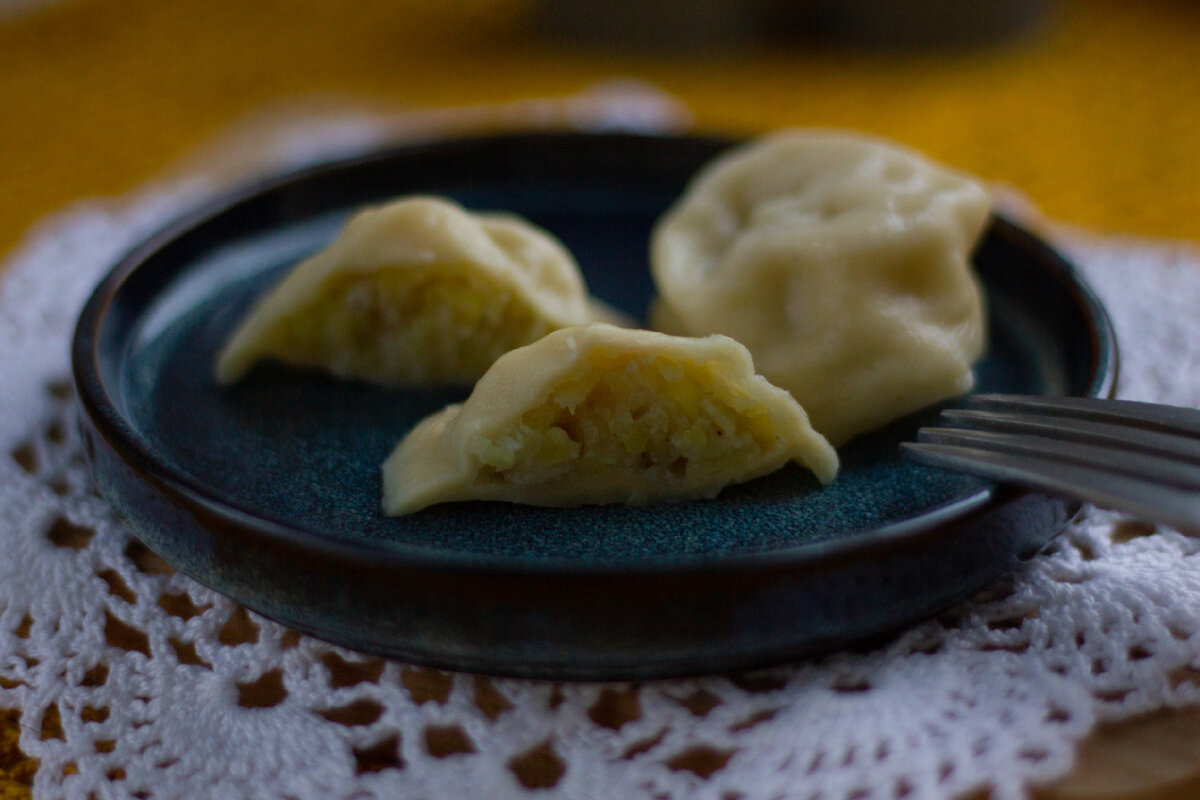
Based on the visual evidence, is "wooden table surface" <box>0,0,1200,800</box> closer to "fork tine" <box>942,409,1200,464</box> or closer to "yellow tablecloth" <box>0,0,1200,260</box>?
"yellow tablecloth" <box>0,0,1200,260</box>

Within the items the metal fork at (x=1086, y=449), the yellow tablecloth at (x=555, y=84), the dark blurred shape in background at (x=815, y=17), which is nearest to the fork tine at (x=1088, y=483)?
the metal fork at (x=1086, y=449)

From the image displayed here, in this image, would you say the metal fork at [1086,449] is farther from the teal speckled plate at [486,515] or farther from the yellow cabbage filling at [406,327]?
the yellow cabbage filling at [406,327]

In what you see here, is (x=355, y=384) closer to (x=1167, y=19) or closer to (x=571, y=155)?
(x=571, y=155)

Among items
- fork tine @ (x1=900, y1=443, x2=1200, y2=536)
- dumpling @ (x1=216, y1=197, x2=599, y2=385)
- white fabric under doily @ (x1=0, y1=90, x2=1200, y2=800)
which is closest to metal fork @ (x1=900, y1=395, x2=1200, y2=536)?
fork tine @ (x1=900, y1=443, x2=1200, y2=536)

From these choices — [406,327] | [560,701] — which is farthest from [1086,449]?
[406,327]

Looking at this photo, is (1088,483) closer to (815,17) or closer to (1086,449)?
(1086,449)


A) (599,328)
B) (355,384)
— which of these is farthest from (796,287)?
(355,384)
